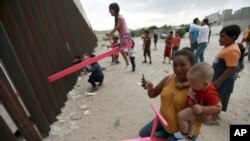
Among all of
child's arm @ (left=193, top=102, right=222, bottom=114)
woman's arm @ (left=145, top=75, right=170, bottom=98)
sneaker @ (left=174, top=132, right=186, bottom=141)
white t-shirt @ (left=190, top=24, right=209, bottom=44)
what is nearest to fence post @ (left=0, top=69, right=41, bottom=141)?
woman's arm @ (left=145, top=75, right=170, bottom=98)

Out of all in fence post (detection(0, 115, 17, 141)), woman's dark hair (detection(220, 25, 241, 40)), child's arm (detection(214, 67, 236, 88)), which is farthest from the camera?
child's arm (detection(214, 67, 236, 88))

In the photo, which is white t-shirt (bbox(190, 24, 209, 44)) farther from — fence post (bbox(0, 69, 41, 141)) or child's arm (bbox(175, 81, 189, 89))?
fence post (bbox(0, 69, 41, 141))

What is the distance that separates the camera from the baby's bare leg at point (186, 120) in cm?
181

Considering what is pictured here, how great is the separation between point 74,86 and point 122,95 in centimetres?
161

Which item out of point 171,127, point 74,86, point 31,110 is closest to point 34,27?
point 31,110

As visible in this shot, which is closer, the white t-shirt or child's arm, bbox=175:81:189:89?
child's arm, bbox=175:81:189:89

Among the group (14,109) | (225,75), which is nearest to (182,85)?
(225,75)

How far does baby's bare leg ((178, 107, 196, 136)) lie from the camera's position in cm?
181

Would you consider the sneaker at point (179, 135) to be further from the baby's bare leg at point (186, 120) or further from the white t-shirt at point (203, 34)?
the white t-shirt at point (203, 34)

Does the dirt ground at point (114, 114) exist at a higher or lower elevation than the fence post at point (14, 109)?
lower

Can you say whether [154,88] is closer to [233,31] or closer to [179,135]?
[179,135]

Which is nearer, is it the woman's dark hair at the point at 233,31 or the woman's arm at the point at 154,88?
the woman's arm at the point at 154,88

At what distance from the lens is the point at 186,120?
1833 millimetres

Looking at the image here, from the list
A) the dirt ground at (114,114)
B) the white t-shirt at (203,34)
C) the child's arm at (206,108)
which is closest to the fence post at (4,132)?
the dirt ground at (114,114)
